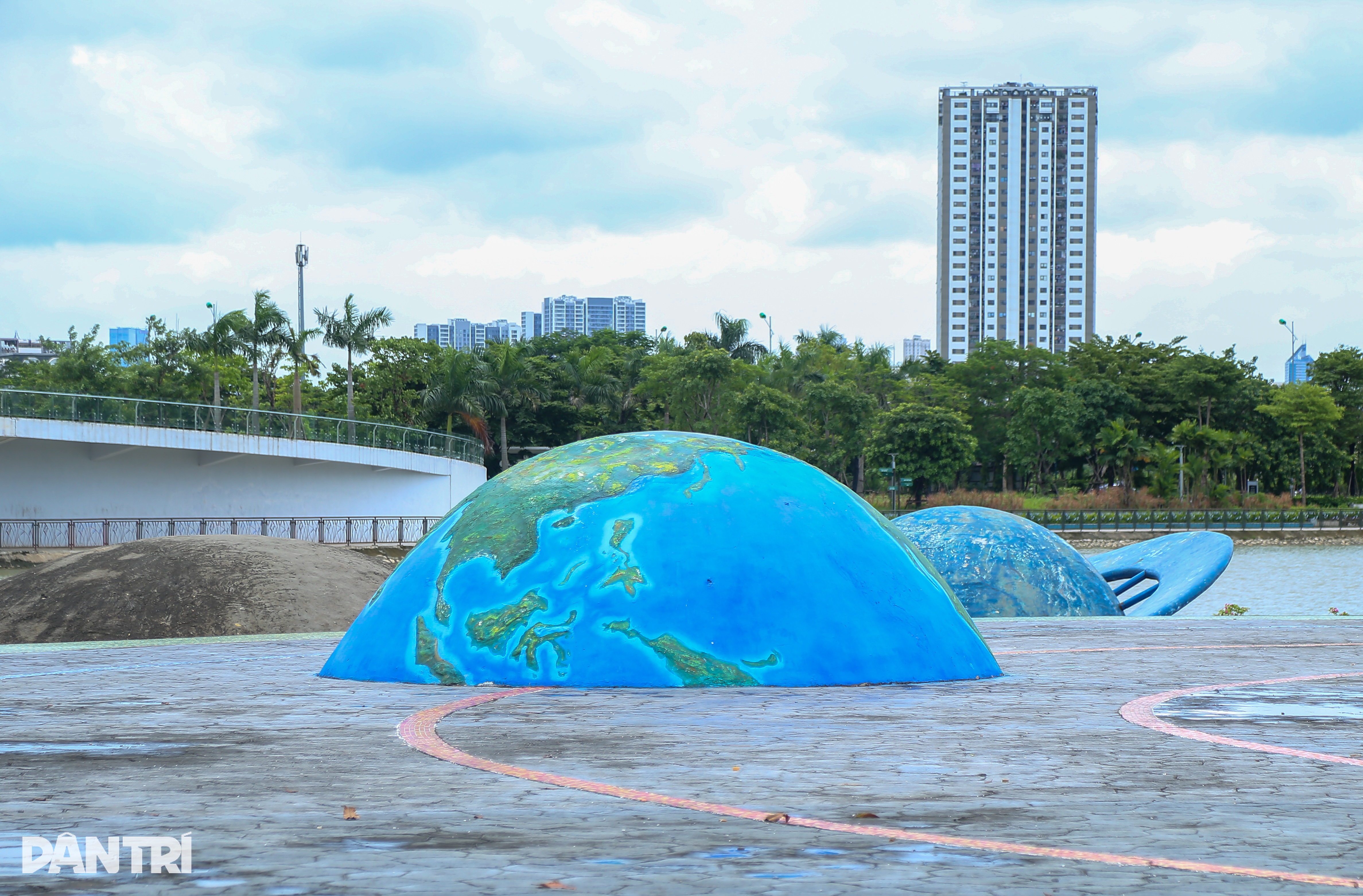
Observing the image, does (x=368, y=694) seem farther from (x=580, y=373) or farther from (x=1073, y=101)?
(x=1073, y=101)

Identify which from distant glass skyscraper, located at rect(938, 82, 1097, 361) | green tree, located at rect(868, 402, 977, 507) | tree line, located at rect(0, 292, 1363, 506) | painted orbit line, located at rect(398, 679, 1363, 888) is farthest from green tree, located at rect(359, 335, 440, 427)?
distant glass skyscraper, located at rect(938, 82, 1097, 361)

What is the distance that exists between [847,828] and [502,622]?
226 inches

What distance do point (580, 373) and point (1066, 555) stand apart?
64.9m

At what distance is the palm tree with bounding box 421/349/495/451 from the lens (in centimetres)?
6819

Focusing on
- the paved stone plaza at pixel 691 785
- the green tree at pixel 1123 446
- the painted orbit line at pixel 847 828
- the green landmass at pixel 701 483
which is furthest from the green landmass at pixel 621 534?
the green tree at pixel 1123 446

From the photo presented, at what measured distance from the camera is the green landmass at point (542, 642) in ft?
34.1

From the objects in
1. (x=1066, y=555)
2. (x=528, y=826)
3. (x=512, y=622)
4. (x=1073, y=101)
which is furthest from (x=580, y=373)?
(x=1073, y=101)

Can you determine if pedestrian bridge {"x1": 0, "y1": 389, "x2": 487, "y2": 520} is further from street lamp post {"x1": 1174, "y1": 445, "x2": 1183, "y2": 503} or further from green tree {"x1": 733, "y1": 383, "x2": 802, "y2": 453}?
street lamp post {"x1": 1174, "y1": 445, "x2": 1183, "y2": 503}

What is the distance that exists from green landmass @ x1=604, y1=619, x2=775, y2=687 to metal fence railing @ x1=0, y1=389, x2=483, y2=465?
32.3 meters

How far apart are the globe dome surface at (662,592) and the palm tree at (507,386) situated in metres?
62.6

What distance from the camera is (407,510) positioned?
5044 cm

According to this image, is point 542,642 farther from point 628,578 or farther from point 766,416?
point 766,416

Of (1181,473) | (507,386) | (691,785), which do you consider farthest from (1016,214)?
(691,785)

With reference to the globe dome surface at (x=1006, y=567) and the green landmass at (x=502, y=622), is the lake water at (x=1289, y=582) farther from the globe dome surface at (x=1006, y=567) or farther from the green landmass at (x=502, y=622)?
the green landmass at (x=502, y=622)
